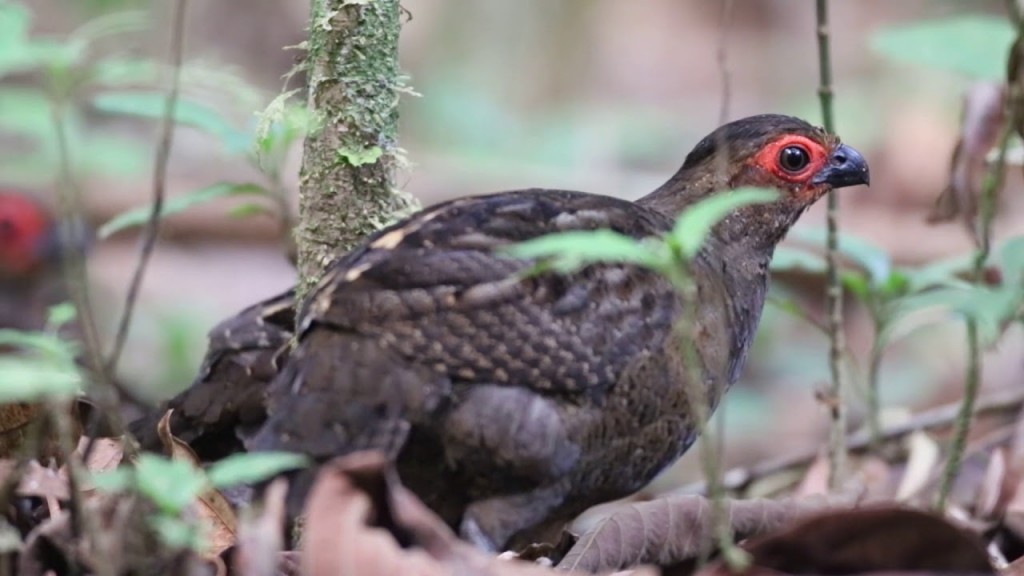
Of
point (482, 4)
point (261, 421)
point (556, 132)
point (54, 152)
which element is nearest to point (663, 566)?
point (261, 421)

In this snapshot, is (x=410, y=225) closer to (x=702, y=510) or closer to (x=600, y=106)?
(x=702, y=510)

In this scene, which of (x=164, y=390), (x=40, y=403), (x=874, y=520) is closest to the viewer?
(x=874, y=520)

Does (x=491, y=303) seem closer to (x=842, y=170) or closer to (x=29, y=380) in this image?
(x=29, y=380)

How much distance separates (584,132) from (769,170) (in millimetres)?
9262

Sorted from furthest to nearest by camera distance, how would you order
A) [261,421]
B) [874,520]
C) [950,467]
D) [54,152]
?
[261,421] < [950,467] < [54,152] < [874,520]

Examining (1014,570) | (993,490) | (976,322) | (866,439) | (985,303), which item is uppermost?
(985,303)

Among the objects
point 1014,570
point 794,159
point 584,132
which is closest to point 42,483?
point 1014,570

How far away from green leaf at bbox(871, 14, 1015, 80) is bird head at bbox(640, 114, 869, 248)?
2.98ft

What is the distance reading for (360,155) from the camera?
12.9ft

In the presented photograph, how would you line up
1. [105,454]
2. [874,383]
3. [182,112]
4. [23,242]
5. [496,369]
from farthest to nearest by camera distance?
[23,242] → [874,383] → [182,112] → [105,454] → [496,369]

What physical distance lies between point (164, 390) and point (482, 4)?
25.1 feet

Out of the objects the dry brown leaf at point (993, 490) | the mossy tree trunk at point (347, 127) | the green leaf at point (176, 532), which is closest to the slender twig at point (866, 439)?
the dry brown leaf at point (993, 490)

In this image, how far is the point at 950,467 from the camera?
3.92 meters

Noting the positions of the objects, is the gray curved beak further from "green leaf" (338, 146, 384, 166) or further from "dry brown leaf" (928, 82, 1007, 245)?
"green leaf" (338, 146, 384, 166)
